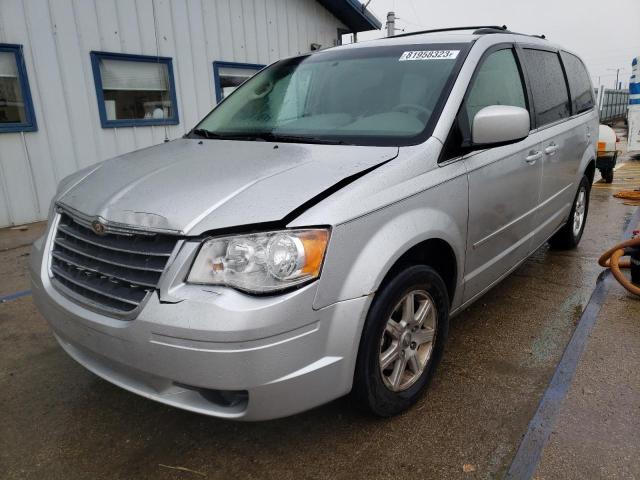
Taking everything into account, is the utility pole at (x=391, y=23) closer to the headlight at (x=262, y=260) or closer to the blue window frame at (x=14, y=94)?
the blue window frame at (x=14, y=94)

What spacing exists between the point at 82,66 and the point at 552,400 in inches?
270

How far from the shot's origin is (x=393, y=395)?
7.40 feet

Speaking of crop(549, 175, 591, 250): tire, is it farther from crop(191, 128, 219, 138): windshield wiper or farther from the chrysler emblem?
the chrysler emblem

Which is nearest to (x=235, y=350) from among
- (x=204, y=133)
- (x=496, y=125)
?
(x=496, y=125)

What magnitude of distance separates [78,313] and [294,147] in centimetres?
123

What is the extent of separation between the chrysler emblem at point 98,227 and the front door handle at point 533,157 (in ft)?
8.23

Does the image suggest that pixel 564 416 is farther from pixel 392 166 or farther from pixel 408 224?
pixel 392 166

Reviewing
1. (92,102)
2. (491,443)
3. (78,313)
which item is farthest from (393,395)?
(92,102)

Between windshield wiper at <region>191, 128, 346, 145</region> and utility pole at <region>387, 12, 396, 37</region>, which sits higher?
utility pole at <region>387, 12, 396, 37</region>

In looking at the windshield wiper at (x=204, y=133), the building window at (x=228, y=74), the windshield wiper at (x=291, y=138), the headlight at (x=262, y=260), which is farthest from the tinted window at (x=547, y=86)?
the building window at (x=228, y=74)

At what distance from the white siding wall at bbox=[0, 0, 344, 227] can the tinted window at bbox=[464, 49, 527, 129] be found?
18.9 feet

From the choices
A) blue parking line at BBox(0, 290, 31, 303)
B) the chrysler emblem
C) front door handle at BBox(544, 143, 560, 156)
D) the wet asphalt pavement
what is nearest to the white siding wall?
blue parking line at BBox(0, 290, 31, 303)

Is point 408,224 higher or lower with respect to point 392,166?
lower

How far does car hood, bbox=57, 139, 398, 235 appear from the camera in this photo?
1869 mm
